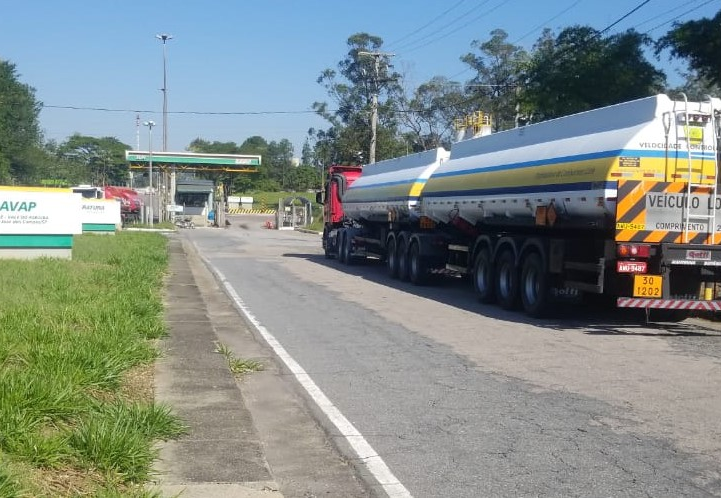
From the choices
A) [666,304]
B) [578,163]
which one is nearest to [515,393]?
[666,304]

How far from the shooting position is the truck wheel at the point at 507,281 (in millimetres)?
15344

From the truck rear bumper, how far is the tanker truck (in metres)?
0.01

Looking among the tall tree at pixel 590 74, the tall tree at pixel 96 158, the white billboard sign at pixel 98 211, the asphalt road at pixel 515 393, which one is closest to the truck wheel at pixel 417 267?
the asphalt road at pixel 515 393

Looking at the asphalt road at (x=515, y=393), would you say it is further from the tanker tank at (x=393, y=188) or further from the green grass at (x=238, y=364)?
the tanker tank at (x=393, y=188)

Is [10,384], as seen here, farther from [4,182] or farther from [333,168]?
[4,182]

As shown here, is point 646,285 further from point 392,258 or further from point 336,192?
point 336,192

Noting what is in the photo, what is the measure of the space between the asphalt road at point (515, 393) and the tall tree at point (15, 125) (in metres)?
64.0

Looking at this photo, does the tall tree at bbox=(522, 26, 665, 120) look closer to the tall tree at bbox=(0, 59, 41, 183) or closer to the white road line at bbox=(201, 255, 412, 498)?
the white road line at bbox=(201, 255, 412, 498)

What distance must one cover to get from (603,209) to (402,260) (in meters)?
10.0

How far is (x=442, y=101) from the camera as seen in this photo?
182 ft

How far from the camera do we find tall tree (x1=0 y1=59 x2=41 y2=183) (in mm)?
72812

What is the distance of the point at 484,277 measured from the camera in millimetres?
16984

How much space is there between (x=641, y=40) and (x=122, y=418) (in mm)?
28225

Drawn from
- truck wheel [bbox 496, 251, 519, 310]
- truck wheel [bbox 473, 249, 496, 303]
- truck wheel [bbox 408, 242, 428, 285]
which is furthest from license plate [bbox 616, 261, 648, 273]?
truck wheel [bbox 408, 242, 428, 285]
